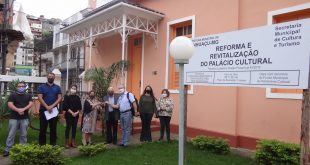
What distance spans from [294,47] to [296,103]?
3.29 m

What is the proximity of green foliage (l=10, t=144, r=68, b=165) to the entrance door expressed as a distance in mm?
6745

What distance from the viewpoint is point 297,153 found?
6805 millimetres

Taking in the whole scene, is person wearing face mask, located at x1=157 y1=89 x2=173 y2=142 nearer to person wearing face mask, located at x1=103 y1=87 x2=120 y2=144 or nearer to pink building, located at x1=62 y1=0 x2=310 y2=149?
person wearing face mask, located at x1=103 y1=87 x2=120 y2=144

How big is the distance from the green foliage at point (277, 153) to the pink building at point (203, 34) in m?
1.06

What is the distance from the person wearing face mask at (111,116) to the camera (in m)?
9.00

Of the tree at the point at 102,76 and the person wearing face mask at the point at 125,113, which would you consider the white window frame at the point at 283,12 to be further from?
the tree at the point at 102,76

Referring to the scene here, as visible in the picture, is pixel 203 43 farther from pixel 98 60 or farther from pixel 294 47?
pixel 98 60

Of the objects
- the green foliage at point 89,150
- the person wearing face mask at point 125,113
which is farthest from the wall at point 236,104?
the green foliage at point 89,150

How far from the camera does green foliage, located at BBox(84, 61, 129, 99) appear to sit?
9945mm

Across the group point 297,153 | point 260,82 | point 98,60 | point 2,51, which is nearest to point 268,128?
point 297,153

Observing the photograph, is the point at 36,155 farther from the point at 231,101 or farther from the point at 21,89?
the point at 231,101

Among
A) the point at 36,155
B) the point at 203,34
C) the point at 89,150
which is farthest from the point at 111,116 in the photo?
the point at 203,34

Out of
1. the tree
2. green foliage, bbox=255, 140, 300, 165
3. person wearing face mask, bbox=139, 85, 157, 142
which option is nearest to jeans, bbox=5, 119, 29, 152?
the tree

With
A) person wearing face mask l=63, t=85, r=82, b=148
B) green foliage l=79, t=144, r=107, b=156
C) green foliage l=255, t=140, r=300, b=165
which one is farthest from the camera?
person wearing face mask l=63, t=85, r=82, b=148
